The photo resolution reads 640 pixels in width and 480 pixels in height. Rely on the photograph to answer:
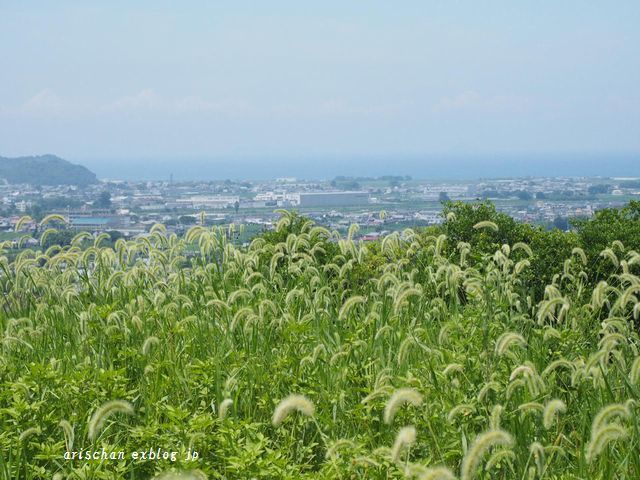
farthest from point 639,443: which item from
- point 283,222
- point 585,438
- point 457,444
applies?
point 283,222

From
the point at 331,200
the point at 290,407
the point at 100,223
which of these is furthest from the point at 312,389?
the point at 331,200

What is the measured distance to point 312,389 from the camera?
4.09 metres

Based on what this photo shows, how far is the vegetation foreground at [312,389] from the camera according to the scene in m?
3.13

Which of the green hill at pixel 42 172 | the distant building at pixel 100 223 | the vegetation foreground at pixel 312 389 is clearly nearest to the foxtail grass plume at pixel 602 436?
the vegetation foreground at pixel 312 389

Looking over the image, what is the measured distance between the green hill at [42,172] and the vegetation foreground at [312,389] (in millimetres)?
44231

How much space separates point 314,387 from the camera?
4000 mm

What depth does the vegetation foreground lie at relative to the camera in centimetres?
313

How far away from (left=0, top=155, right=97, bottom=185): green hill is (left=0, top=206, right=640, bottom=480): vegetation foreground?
1741 inches

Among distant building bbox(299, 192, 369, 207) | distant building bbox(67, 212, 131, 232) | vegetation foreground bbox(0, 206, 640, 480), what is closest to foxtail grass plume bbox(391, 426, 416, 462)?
vegetation foreground bbox(0, 206, 640, 480)

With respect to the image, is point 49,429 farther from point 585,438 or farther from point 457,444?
point 585,438

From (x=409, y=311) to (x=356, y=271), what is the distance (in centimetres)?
173

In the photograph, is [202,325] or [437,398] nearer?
[437,398]

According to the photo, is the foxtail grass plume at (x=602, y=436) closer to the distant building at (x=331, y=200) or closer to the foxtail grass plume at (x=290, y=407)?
the foxtail grass plume at (x=290, y=407)

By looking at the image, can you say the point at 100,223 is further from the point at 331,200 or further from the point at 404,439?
the point at 404,439
